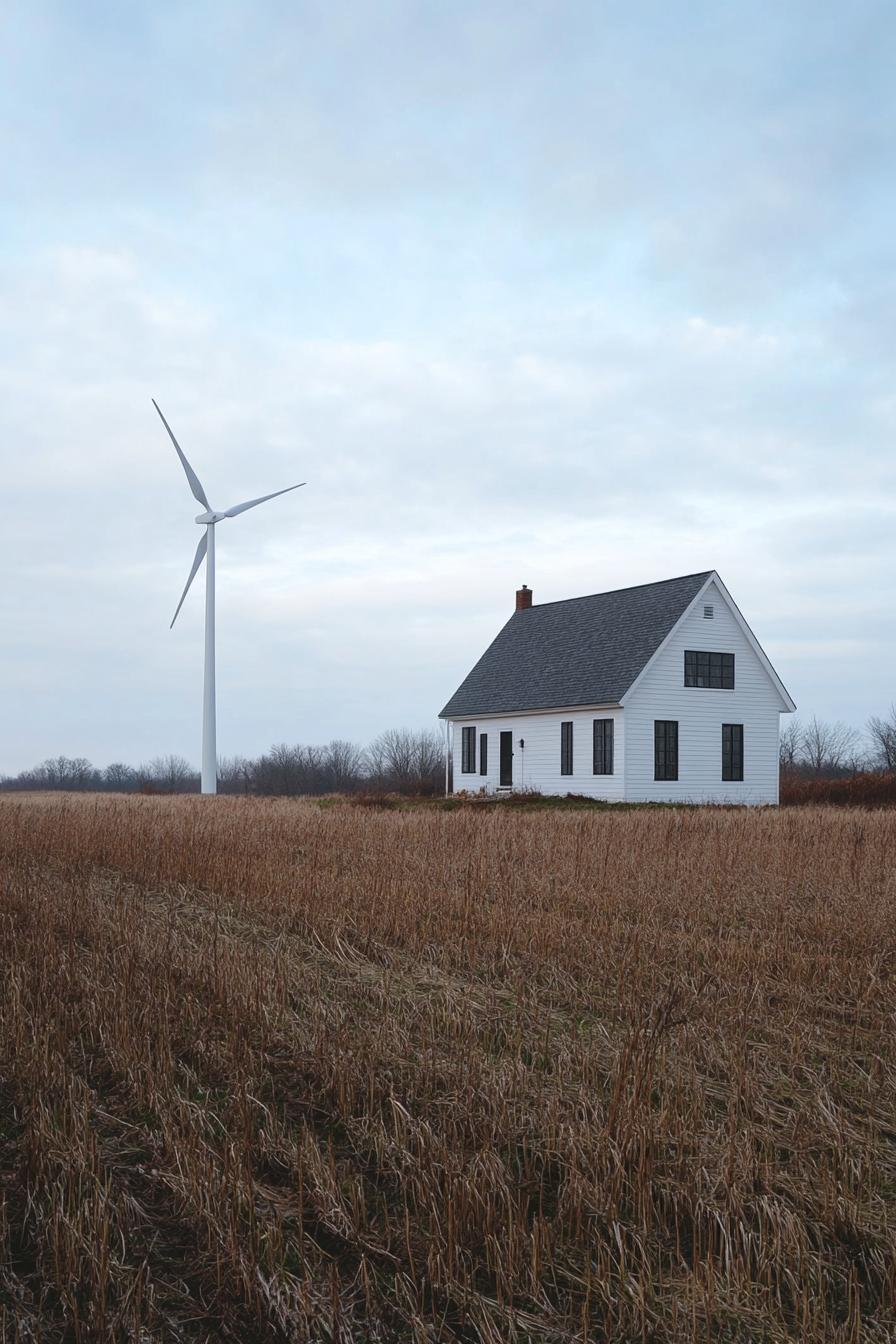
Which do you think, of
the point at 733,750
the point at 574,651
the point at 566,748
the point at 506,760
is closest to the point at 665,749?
the point at 733,750

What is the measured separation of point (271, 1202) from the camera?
390cm

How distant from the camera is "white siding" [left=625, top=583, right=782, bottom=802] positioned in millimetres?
33375

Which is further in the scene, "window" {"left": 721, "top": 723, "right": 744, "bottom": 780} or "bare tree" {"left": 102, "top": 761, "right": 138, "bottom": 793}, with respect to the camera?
"bare tree" {"left": 102, "top": 761, "right": 138, "bottom": 793}

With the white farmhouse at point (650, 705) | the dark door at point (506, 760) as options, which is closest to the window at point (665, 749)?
the white farmhouse at point (650, 705)

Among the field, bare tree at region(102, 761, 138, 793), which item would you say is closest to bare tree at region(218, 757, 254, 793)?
bare tree at region(102, 761, 138, 793)

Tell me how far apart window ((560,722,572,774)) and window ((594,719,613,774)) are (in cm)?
156

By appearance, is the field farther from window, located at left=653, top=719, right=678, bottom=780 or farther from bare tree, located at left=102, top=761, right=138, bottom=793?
bare tree, located at left=102, top=761, right=138, bottom=793

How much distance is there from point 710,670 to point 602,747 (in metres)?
4.57

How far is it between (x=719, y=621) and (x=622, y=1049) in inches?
1226

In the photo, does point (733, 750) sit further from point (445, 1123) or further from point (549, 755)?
point (445, 1123)

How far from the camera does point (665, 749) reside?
112 ft

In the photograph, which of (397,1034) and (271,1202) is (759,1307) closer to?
(271,1202)

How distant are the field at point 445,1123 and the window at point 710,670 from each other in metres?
25.0

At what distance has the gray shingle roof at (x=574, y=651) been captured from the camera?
34312 mm
